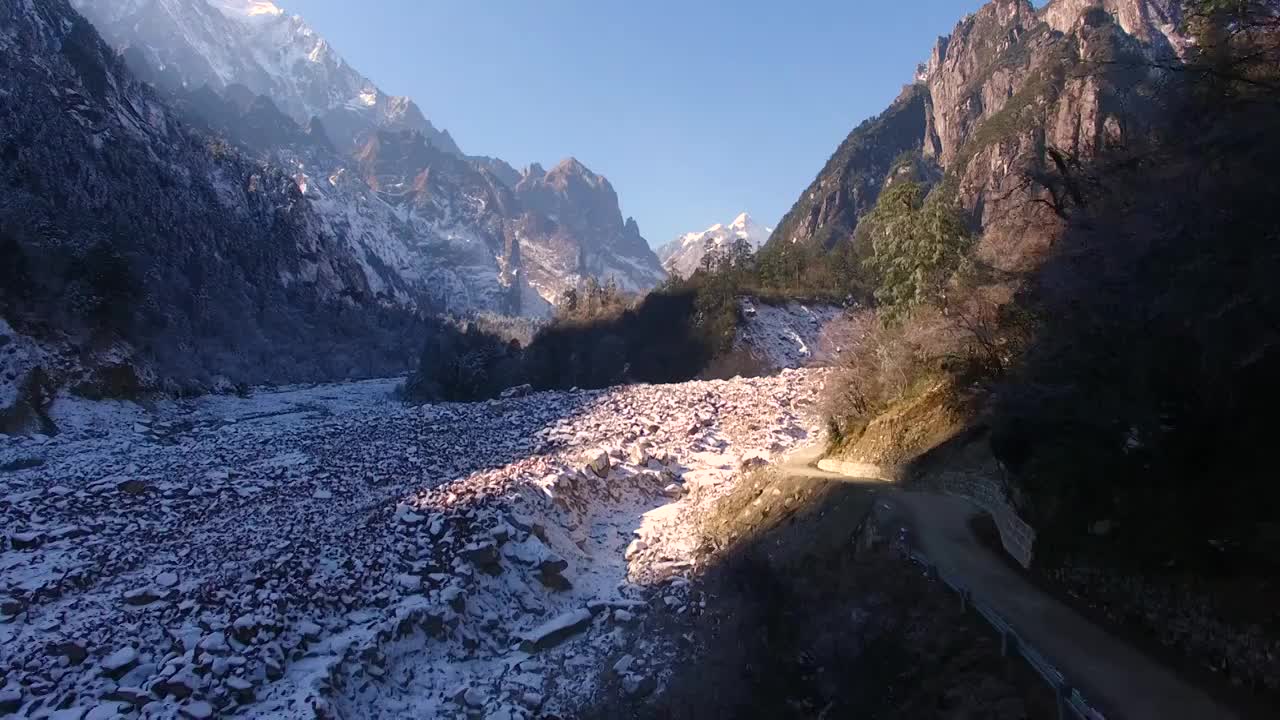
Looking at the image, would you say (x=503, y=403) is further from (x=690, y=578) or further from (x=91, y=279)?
(x=91, y=279)

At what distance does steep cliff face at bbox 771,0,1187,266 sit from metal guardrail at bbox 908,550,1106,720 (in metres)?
7.90

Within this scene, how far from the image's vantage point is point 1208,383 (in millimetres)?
8070

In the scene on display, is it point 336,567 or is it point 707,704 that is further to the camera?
point 336,567

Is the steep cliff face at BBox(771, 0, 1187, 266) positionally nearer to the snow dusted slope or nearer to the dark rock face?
the snow dusted slope

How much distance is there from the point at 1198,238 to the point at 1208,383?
64.3 inches

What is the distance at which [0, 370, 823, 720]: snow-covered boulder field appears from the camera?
10281 mm

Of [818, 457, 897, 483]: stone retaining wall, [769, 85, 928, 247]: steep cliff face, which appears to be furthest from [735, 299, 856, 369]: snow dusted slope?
[769, 85, 928, 247]: steep cliff face

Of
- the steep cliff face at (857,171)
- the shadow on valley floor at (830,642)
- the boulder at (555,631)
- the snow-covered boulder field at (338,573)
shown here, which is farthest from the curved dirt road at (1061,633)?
the steep cliff face at (857,171)

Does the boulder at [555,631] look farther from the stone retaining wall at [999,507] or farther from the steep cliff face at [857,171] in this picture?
the steep cliff face at [857,171]

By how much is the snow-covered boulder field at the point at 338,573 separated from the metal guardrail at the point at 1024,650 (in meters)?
4.61

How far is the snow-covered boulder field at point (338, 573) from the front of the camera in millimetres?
10281

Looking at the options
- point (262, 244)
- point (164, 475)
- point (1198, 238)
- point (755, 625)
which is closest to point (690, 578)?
point (755, 625)

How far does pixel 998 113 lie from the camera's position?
104 m

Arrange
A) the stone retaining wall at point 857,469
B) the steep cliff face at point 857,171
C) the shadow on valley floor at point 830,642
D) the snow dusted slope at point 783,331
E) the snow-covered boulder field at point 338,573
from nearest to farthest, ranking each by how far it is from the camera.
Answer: the shadow on valley floor at point 830,642, the snow-covered boulder field at point 338,573, the stone retaining wall at point 857,469, the snow dusted slope at point 783,331, the steep cliff face at point 857,171
